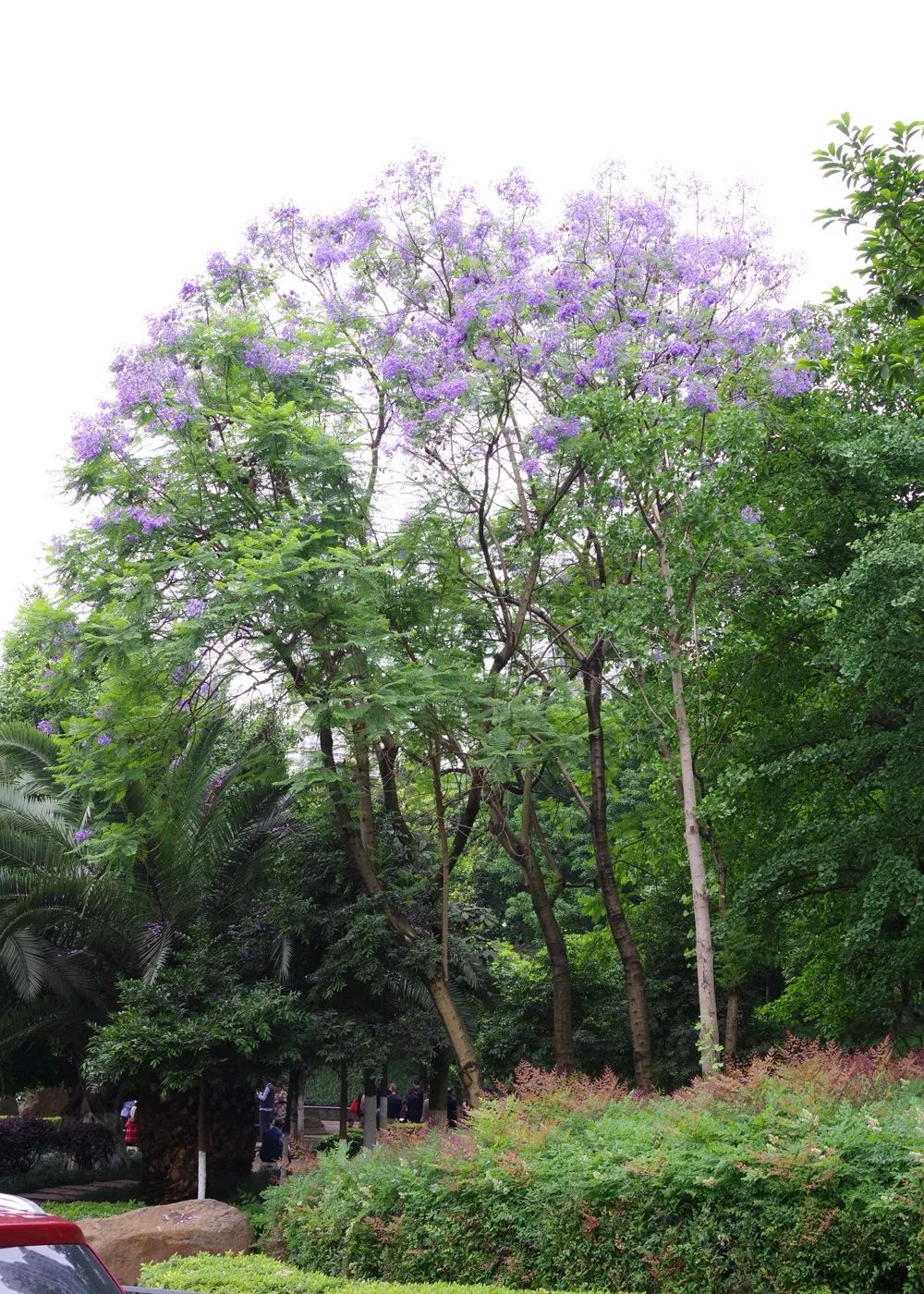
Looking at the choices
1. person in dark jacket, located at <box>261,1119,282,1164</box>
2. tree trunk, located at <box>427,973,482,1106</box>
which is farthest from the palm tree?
person in dark jacket, located at <box>261,1119,282,1164</box>

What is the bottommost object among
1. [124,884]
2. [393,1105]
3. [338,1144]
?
[393,1105]

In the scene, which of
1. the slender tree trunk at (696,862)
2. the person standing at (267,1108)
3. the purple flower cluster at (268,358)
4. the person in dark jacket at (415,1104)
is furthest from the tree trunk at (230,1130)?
the purple flower cluster at (268,358)

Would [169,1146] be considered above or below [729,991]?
below

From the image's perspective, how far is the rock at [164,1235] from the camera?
11109 millimetres

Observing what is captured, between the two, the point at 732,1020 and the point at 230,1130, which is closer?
the point at 732,1020

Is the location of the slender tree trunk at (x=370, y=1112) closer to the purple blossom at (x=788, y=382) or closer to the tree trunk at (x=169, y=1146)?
the tree trunk at (x=169, y=1146)

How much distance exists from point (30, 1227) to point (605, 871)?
12973 millimetres

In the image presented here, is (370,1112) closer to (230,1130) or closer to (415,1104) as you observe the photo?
(230,1130)

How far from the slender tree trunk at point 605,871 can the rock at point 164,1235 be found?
18.1 ft

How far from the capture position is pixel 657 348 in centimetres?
1453

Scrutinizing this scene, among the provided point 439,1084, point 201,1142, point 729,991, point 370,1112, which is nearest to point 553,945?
point 729,991

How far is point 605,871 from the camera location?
1589cm

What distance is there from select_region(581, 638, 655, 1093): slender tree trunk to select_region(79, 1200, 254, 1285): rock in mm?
5529

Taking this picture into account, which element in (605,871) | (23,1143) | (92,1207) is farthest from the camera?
(23,1143)
